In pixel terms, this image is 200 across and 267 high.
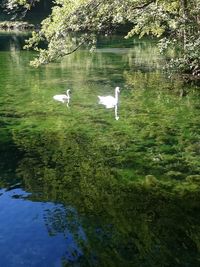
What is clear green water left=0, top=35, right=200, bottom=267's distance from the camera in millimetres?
9406

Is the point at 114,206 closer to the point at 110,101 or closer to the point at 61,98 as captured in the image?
the point at 110,101

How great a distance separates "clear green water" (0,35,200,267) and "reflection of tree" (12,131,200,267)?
2cm

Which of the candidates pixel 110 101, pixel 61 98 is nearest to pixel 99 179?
pixel 110 101

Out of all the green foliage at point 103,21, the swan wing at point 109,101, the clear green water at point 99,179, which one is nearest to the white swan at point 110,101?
→ the swan wing at point 109,101

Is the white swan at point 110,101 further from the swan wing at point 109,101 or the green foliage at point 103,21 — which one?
the green foliage at point 103,21

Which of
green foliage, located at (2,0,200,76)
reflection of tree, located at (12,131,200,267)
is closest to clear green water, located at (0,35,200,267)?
reflection of tree, located at (12,131,200,267)

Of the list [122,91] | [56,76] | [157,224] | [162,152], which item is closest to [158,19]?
[122,91]

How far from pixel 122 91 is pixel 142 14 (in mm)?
4243

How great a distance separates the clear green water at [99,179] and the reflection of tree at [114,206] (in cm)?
2

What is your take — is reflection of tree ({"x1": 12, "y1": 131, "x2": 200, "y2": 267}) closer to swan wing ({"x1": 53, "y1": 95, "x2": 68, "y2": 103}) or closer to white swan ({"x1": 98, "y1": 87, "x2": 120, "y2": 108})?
white swan ({"x1": 98, "y1": 87, "x2": 120, "y2": 108})

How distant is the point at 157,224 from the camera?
33.9 ft

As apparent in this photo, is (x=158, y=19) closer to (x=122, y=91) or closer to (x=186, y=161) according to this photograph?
(x=122, y=91)

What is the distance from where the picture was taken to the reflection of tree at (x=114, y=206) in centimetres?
921

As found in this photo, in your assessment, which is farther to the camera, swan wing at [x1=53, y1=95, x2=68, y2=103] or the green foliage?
swan wing at [x1=53, y1=95, x2=68, y2=103]
